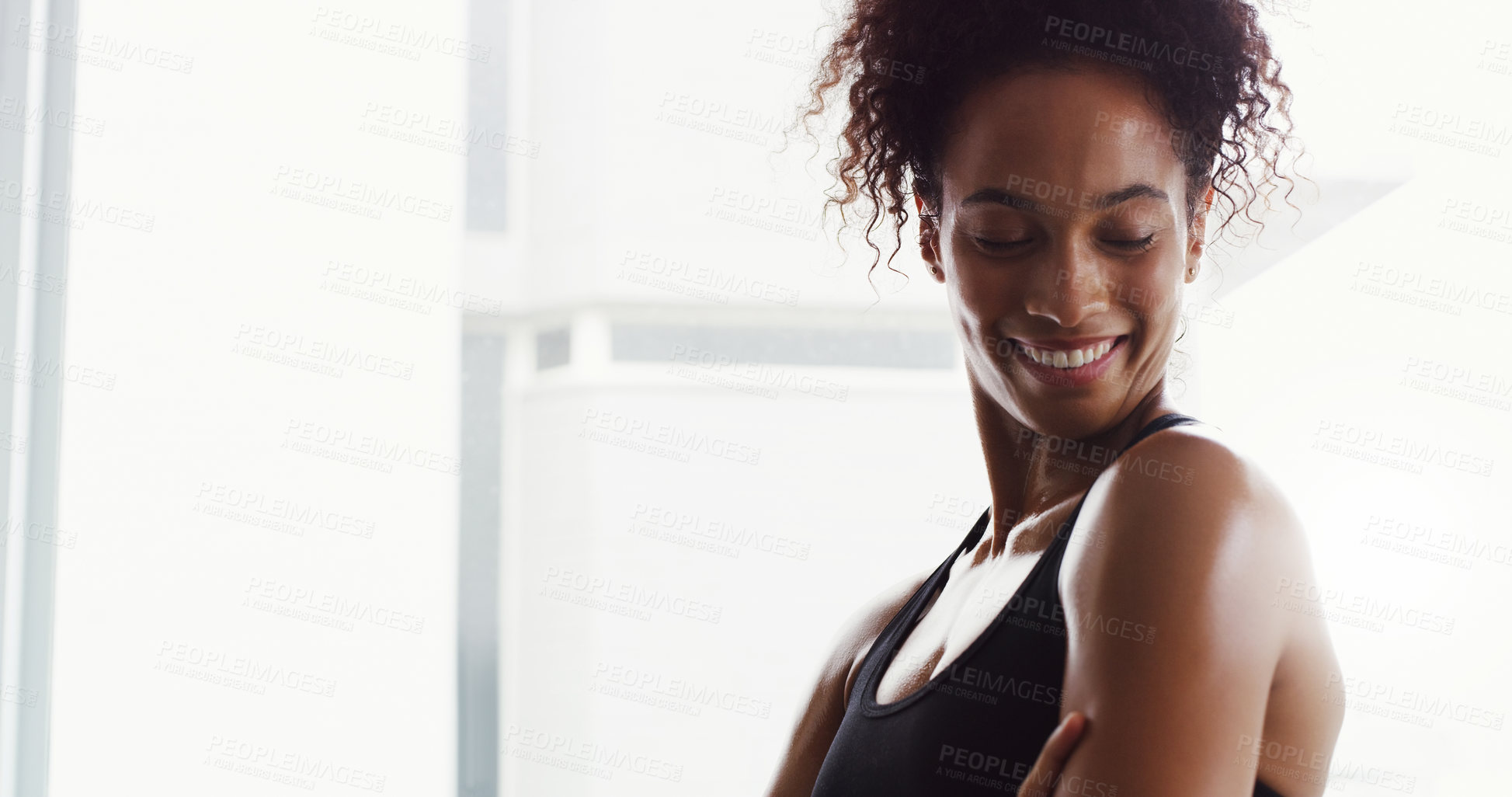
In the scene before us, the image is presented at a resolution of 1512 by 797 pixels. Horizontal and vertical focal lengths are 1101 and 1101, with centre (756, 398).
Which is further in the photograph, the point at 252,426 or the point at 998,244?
the point at 252,426

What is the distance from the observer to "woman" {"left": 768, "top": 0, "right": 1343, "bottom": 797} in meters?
0.48

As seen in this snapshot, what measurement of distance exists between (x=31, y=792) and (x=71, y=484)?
0.49 meters

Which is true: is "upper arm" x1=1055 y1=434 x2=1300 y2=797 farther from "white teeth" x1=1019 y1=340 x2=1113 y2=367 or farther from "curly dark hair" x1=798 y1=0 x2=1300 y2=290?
"curly dark hair" x1=798 y1=0 x2=1300 y2=290

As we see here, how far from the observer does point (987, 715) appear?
547mm

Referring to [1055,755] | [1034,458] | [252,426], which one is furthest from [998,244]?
[252,426]

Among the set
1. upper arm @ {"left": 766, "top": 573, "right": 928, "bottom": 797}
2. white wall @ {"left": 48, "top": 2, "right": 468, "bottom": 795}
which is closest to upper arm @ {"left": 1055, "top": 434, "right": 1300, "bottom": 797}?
upper arm @ {"left": 766, "top": 573, "right": 928, "bottom": 797}

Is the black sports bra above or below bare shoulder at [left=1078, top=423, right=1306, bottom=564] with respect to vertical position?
below

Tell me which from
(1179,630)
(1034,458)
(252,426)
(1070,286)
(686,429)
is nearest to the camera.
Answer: (1179,630)

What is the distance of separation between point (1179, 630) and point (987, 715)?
0.37 ft

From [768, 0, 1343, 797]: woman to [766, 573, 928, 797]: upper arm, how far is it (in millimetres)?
27

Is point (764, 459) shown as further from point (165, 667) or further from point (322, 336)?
point (165, 667)

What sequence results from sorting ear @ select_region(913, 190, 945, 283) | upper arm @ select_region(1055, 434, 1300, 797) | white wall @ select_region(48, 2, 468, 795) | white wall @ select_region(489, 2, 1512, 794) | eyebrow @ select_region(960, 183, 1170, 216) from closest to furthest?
1. upper arm @ select_region(1055, 434, 1300, 797)
2. eyebrow @ select_region(960, 183, 1170, 216)
3. ear @ select_region(913, 190, 945, 283)
4. white wall @ select_region(48, 2, 468, 795)
5. white wall @ select_region(489, 2, 1512, 794)

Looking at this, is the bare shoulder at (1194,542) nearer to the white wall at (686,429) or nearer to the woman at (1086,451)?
the woman at (1086,451)

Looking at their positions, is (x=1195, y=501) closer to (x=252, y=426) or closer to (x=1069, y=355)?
(x=1069, y=355)
